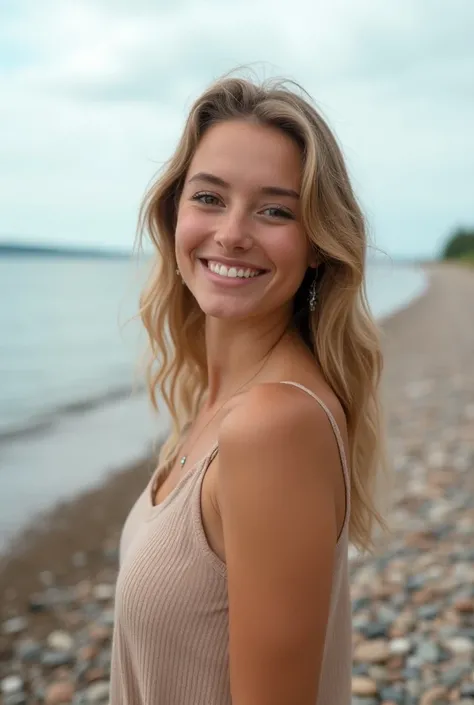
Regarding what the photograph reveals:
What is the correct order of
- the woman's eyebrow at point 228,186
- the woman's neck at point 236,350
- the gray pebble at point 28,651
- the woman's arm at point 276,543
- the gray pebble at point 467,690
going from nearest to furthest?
the woman's arm at point 276,543 < the woman's eyebrow at point 228,186 < the woman's neck at point 236,350 < the gray pebble at point 467,690 < the gray pebble at point 28,651

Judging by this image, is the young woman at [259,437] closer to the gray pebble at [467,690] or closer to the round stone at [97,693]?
the gray pebble at [467,690]

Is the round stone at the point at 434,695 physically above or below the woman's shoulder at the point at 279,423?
below

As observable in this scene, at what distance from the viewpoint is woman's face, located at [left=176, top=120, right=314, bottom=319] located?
79.3 inches

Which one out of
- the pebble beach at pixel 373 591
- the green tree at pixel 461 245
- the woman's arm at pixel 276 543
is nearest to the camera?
the woman's arm at pixel 276 543

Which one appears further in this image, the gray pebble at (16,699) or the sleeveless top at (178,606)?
the gray pebble at (16,699)

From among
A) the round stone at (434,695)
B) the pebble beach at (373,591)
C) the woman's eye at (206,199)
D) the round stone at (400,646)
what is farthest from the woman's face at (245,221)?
the round stone at (400,646)

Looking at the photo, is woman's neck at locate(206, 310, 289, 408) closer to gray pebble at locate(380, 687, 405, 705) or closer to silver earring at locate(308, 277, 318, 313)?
silver earring at locate(308, 277, 318, 313)

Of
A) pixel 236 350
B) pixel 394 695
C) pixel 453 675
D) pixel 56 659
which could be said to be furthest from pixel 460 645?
pixel 236 350

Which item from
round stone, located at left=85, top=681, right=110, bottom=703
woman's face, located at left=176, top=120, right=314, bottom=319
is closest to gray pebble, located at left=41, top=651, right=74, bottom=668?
round stone, located at left=85, top=681, right=110, bottom=703

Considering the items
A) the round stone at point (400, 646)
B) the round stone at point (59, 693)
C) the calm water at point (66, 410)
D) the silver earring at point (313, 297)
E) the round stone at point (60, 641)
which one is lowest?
the calm water at point (66, 410)

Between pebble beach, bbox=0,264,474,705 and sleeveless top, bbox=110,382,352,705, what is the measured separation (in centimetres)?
140

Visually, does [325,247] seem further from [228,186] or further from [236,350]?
[236,350]

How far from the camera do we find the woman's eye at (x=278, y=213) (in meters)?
2.02

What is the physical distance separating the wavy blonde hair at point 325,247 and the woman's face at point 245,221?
0.17 ft
